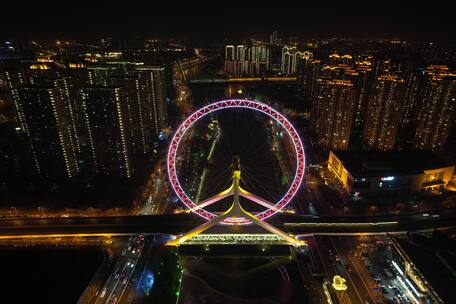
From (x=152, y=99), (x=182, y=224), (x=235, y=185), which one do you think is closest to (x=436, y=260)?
(x=235, y=185)

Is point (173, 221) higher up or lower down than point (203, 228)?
lower down

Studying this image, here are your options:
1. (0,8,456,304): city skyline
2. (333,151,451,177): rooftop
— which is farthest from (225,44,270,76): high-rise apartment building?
(333,151,451,177): rooftop

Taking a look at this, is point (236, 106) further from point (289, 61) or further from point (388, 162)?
point (289, 61)

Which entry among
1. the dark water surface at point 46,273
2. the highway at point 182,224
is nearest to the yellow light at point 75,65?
the highway at point 182,224

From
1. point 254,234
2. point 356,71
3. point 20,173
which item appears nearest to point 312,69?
point 356,71

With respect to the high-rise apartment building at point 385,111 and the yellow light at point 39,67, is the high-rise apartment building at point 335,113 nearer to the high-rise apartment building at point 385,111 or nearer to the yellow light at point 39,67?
the high-rise apartment building at point 385,111

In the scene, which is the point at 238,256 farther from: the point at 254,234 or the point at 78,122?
the point at 78,122
